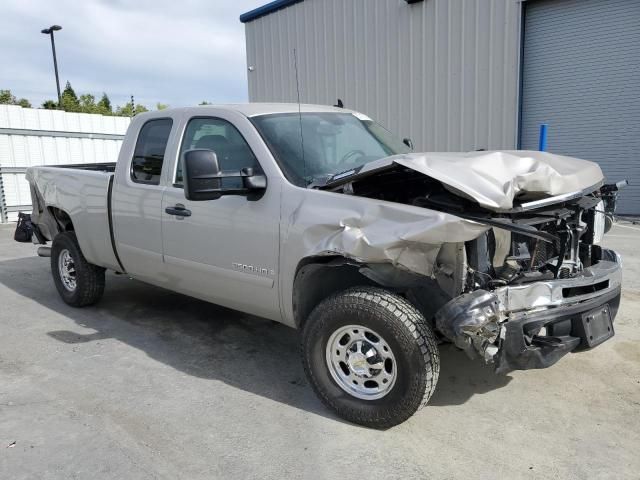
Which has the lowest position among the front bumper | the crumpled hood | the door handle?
the front bumper

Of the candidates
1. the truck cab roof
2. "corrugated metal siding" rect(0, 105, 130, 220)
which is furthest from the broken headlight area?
"corrugated metal siding" rect(0, 105, 130, 220)

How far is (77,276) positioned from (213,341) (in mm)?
1881

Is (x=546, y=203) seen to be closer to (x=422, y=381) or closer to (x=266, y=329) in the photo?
(x=422, y=381)

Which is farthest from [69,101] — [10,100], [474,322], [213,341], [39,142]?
[474,322]

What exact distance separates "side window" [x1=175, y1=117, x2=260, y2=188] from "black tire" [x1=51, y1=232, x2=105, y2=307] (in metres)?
1.93

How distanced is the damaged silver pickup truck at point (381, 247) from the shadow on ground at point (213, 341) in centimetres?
49

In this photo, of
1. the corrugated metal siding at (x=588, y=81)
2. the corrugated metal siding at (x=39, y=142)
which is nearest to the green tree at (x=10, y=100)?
the corrugated metal siding at (x=39, y=142)

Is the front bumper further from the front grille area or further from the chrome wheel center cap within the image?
the chrome wheel center cap

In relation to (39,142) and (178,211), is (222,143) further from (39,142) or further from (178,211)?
(39,142)

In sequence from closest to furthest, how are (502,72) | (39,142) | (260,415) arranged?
(260,415), (502,72), (39,142)

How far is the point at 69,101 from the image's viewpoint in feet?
122

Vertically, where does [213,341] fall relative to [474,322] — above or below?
below

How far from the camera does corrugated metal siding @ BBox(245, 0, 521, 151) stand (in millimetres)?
11336

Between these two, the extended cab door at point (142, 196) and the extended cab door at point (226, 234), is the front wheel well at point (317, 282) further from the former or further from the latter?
the extended cab door at point (142, 196)
